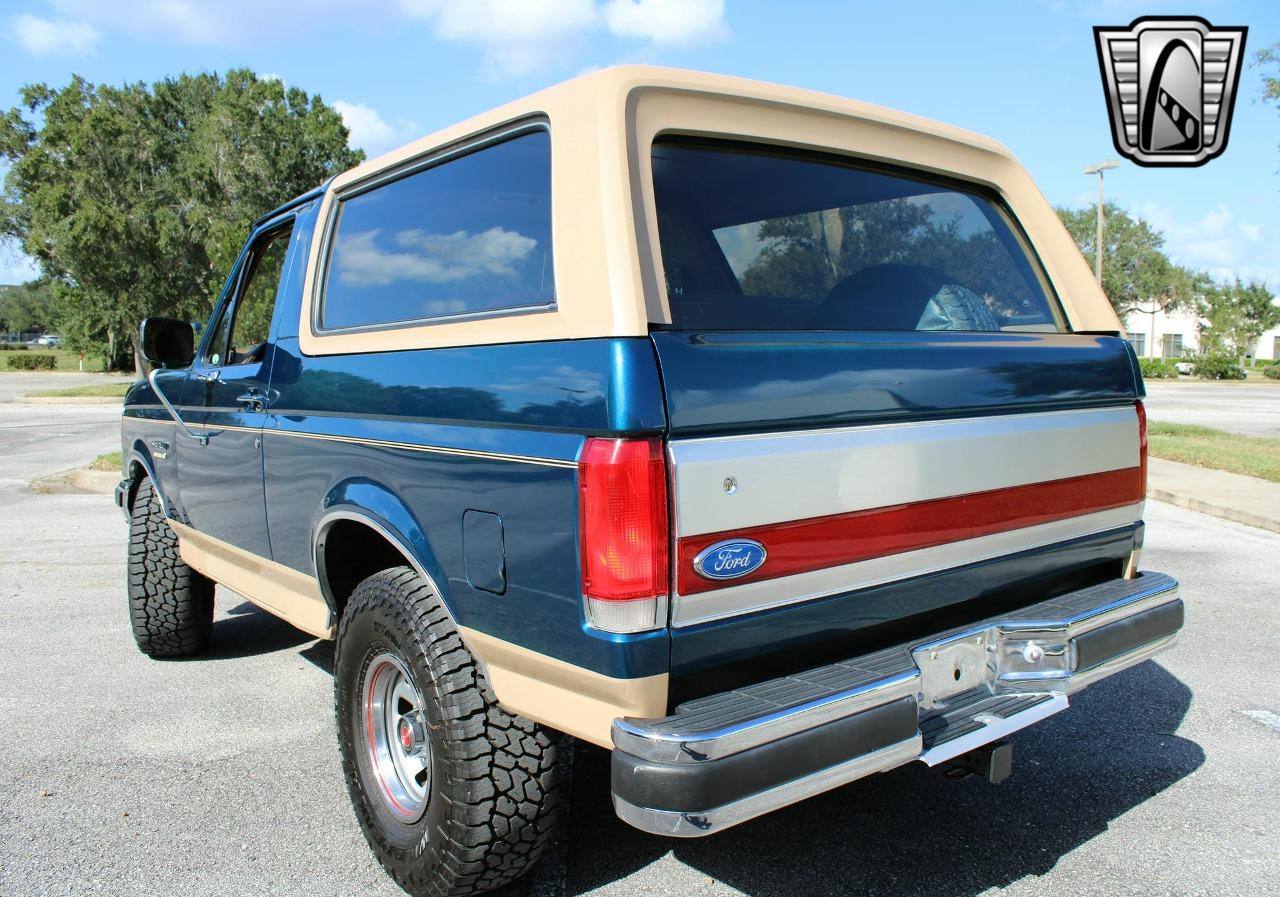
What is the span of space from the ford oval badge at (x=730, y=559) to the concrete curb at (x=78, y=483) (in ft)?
33.0

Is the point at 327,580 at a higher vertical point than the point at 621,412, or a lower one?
lower

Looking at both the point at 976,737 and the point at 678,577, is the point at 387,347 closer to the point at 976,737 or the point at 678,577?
the point at 678,577

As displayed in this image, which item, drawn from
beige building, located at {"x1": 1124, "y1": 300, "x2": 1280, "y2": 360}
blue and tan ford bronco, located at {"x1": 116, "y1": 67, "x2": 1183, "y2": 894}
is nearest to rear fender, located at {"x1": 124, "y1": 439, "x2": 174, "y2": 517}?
blue and tan ford bronco, located at {"x1": 116, "y1": 67, "x2": 1183, "y2": 894}

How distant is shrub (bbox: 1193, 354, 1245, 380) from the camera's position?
138 ft

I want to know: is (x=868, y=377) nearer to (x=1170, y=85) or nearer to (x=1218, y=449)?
(x=1170, y=85)

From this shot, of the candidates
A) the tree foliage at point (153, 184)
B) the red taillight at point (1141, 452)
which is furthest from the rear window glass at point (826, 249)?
the tree foliage at point (153, 184)

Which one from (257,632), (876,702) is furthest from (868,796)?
(257,632)

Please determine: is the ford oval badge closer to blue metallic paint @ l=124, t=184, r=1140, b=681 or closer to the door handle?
blue metallic paint @ l=124, t=184, r=1140, b=681

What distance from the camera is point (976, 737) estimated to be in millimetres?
2381

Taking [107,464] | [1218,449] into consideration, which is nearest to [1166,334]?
[1218,449]

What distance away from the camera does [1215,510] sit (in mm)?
8898

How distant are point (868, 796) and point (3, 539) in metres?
7.35

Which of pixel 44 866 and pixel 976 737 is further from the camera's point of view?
pixel 44 866

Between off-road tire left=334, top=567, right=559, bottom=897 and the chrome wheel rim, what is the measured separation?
142 mm
